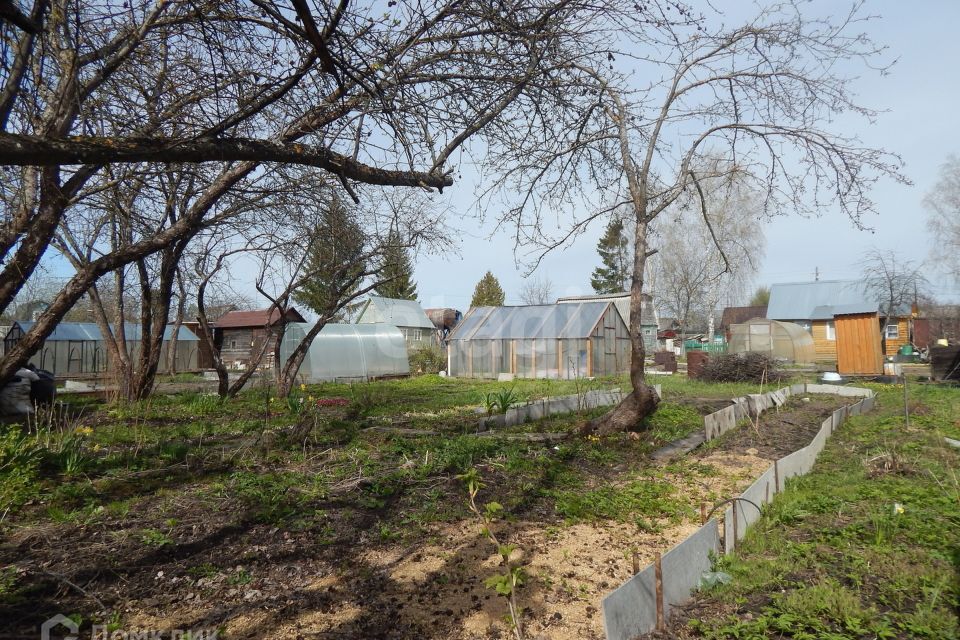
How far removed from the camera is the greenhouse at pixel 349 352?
2102 centimetres

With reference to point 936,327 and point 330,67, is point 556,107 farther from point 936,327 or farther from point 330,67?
point 936,327

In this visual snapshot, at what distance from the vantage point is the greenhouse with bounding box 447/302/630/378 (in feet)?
68.6

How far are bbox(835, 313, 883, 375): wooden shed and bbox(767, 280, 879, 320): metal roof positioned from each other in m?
16.4

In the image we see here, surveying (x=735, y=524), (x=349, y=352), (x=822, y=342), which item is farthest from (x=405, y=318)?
(x=735, y=524)

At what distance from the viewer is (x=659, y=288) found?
128 ft

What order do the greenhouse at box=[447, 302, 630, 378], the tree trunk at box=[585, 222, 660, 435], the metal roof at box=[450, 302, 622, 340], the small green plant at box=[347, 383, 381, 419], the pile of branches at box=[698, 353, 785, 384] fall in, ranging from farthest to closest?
the metal roof at box=[450, 302, 622, 340] < the greenhouse at box=[447, 302, 630, 378] < the pile of branches at box=[698, 353, 785, 384] < the small green plant at box=[347, 383, 381, 419] < the tree trunk at box=[585, 222, 660, 435]

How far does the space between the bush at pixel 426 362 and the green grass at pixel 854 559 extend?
64.8 ft

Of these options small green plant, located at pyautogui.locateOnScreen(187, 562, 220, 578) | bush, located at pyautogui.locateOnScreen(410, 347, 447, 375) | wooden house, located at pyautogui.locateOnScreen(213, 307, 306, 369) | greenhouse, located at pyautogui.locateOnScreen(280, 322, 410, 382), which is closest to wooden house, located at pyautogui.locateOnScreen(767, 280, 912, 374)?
bush, located at pyautogui.locateOnScreen(410, 347, 447, 375)

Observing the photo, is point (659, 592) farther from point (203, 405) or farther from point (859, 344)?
point (859, 344)

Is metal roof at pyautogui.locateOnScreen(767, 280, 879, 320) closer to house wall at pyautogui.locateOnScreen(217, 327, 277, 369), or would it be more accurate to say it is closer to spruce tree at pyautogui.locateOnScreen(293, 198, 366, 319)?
spruce tree at pyautogui.locateOnScreen(293, 198, 366, 319)

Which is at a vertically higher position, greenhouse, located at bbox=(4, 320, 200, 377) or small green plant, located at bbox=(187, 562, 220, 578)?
greenhouse, located at bbox=(4, 320, 200, 377)

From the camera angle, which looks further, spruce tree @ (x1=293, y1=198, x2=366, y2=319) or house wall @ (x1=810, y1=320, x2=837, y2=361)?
house wall @ (x1=810, y1=320, x2=837, y2=361)

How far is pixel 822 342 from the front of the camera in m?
33.1

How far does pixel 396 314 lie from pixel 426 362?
390 inches
